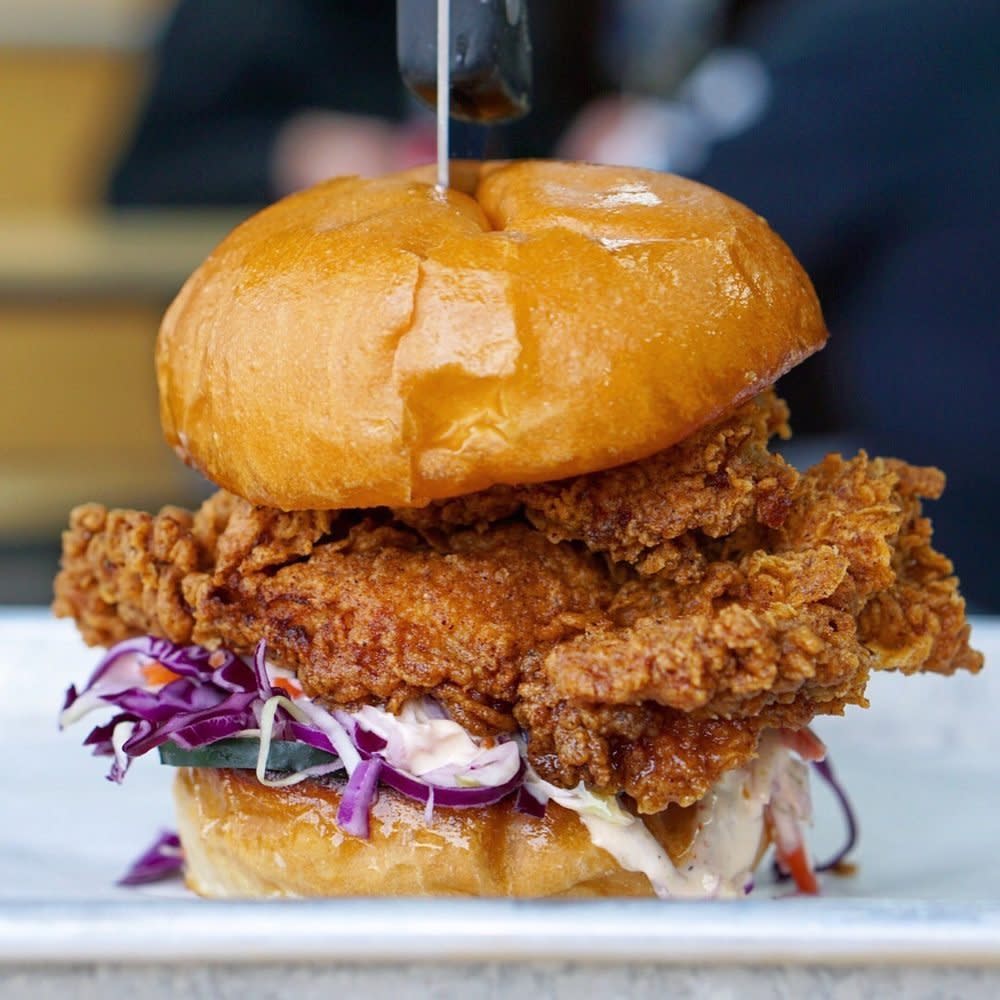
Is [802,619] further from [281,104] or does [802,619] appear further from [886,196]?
[281,104]

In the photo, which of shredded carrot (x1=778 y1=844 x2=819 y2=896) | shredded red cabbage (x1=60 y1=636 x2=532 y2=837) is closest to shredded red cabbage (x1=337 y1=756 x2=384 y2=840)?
shredded red cabbage (x1=60 y1=636 x2=532 y2=837)

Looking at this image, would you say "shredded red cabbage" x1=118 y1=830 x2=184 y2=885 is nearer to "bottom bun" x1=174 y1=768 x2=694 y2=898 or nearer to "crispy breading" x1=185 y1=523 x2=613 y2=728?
"bottom bun" x1=174 y1=768 x2=694 y2=898

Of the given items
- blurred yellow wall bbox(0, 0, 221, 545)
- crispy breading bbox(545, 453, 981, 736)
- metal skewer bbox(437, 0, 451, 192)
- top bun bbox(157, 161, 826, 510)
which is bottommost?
blurred yellow wall bbox(0, 0, 221, 545)

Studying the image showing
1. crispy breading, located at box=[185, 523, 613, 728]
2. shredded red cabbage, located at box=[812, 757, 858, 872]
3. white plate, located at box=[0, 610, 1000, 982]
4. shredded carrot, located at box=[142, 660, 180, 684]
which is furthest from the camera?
shredded red cabbage, located at box=[812, 757, 858, 872]

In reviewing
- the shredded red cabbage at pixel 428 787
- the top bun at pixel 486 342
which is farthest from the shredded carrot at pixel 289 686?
the top bun at pixel 486 342

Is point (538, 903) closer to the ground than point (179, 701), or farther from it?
farther from it

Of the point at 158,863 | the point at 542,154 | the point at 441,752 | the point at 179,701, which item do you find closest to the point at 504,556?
the point at 441,752
